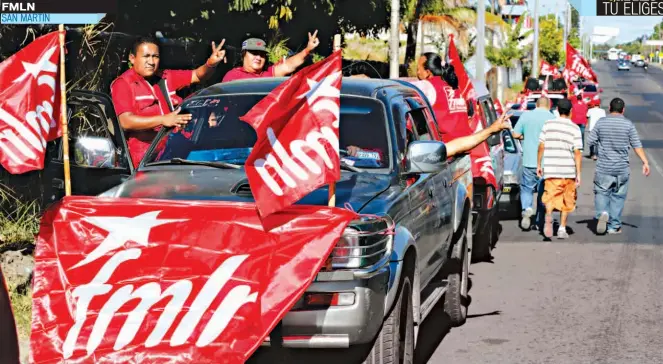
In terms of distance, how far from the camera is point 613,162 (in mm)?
15148

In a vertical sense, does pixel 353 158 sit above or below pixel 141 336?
above

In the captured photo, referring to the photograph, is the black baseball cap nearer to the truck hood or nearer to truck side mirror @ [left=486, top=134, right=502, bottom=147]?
truck side mirror @ [left=486, top=134, right=502, bottom=147]

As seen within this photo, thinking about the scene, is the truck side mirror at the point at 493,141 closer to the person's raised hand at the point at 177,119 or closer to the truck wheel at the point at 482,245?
the truck wheel at the point at 482,245

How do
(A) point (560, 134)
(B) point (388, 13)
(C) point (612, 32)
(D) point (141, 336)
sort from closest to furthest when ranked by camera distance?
(D) point (141, 336) → (A) point (560, 134) → (B) point (388, 13) → (C) point (612, 32)

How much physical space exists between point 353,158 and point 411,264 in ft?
2.94

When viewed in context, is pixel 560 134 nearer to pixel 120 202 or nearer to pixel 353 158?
pixel 353 158

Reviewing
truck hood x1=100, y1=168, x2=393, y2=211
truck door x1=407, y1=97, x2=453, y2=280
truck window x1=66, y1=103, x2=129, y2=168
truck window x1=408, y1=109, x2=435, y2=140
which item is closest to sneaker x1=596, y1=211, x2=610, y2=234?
truck door x1=407, y1=97, x2=453, y2=280

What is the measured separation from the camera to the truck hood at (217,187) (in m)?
6.07

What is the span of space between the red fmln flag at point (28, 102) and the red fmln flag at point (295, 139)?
54.7 inches

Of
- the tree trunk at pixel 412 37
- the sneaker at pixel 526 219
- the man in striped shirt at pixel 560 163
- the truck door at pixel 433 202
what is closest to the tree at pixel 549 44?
the tree trunk at pixel 412 37

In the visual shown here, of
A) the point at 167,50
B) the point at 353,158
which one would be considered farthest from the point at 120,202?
the point at 167,50

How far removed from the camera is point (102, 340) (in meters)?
5.50

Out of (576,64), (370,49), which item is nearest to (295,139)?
(576,64)

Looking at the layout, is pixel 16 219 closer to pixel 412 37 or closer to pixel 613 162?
pixel 613 162
